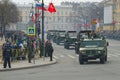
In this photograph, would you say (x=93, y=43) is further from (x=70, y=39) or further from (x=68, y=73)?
(x=70, y=39)

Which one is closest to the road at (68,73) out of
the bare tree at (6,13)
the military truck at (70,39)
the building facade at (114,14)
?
the military truck at (70,39)

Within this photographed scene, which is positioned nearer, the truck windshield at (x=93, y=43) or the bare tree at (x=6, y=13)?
the truck windshield at (x=93, y=43)

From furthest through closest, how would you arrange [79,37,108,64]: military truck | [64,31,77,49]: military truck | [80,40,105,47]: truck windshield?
[64,31,77,49]: military truck, [80,40,105,47]: truck windshield, [79,37,108,64]: military truck

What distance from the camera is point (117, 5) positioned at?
5640 inches

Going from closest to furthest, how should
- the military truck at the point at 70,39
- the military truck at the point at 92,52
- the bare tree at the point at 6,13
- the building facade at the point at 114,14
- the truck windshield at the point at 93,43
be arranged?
the military truck at the point at 92,52 < the truck windshield at the point at 93,43 < the military truck at the point at 70,39 < the bare tree at the point at 6,13 < the building facade at the point at 114,14

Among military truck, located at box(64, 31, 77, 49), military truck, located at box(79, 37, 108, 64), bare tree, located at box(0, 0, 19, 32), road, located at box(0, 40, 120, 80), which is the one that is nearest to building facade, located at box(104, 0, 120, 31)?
bare tree, located at box(0, 0, 19, 32)

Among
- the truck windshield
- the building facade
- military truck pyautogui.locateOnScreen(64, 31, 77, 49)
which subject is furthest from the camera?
the building facade

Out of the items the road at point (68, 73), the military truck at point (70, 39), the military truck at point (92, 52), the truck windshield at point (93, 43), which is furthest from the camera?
the military truck at point (70, 39)

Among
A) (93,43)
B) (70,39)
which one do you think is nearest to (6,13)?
(70,39)

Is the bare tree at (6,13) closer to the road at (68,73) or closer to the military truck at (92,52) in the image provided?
the military truck at (92,52)

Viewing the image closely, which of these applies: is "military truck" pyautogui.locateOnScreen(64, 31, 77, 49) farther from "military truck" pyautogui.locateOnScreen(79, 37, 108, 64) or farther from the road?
the road

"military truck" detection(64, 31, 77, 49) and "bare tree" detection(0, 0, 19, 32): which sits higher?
"bare tree" detection(0, 0, 19, 32)

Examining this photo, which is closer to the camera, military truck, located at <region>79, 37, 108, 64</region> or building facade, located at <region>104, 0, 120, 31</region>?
military truck, located at <region>79, 37, 108, 64</region>

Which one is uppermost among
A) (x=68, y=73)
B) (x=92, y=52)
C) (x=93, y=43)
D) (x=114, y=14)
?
(x=114, y=14)
